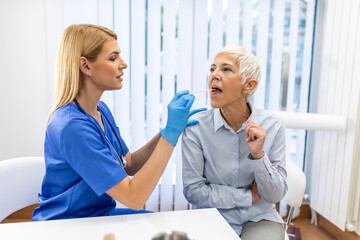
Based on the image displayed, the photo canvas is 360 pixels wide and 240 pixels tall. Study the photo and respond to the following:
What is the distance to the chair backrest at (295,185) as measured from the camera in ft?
4.25

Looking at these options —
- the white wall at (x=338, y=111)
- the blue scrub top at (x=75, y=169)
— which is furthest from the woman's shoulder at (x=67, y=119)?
the white wall at (x=338, y=111)

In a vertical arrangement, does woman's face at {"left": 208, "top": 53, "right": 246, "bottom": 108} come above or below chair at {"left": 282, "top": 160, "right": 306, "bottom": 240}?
above

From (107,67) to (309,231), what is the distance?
1.89m

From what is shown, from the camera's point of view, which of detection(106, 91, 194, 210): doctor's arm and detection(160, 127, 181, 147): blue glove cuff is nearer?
detection(106, 91, 194, 210): doctor's arm

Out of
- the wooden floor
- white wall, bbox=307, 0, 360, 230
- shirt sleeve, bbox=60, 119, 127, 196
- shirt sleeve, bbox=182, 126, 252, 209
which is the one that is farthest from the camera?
the wooden floor

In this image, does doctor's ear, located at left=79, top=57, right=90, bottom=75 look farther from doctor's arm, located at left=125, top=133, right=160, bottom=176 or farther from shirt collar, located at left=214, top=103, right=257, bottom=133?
shirt collar, located at left=214, top=103, right=257, bottom=133

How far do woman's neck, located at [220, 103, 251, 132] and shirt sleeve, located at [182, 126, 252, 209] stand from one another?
17 centimetres

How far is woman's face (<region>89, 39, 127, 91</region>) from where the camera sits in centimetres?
107

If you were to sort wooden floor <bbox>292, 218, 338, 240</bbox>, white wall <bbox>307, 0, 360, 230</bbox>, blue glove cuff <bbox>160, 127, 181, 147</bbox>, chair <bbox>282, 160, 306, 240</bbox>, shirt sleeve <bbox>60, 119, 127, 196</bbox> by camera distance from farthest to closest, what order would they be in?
wooden floor <bbox>292, 218, 338, 240</bbox>
white wall <bbox>307, 0, 360, 230</bbox>
chair <bbox>282, 160, 306, 240</bbox>
blue glove cuff <bbox>160, 127, 181, 147</bbox>
shirt sleeve <bbox>60, 119, 127, 196</bbox>

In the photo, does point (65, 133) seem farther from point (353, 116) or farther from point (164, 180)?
point (353, 116)

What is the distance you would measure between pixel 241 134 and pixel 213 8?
1099 millimetres

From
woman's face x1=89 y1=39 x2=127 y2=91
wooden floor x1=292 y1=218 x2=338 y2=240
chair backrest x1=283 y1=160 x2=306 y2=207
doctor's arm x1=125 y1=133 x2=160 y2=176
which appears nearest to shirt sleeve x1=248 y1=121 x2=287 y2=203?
chair backrest x1=283 y1=160 x2=306 y2=207

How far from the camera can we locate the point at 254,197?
1.18 meters

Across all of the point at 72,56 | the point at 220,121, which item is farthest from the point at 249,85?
the point at 72,56
